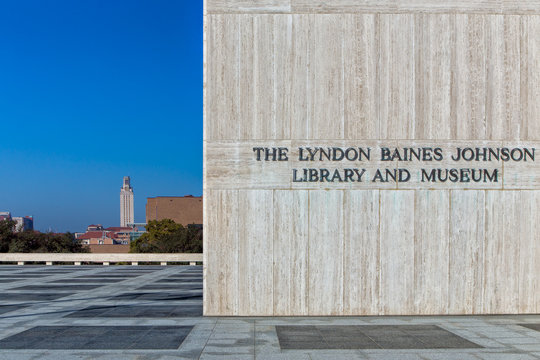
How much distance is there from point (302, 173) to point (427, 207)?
120 inches

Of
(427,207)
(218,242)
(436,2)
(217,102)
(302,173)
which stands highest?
(436,2)

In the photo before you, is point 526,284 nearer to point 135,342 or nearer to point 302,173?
point 302,173

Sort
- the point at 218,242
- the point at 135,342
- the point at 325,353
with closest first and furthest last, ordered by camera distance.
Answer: the point at 325,353 → the point at 135,342 → the point at 218,242

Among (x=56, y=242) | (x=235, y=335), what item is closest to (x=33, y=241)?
(x=56, y=242)

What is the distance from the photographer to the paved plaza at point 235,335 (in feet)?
28.0

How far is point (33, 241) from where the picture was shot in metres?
42.7

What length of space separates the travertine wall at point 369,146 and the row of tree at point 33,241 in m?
34.1

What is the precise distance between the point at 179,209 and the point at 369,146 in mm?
102066

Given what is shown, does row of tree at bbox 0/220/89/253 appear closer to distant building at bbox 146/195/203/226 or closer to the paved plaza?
the paved plaza

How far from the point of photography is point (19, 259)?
3344cm

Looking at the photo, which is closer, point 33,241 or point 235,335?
point 235,335

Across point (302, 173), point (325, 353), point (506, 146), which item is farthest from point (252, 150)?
point (506, 146)

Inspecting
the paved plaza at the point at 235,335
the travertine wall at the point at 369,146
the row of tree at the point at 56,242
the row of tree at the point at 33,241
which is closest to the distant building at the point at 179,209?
the row of tree at the point at 56,242

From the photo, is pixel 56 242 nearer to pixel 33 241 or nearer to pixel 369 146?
pixel 33 241
